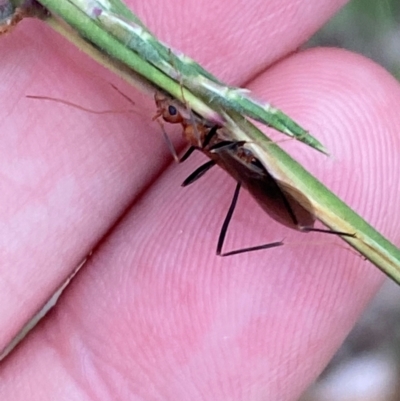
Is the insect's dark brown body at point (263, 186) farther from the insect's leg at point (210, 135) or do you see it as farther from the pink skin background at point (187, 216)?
the pink skin background at point (187, 216)

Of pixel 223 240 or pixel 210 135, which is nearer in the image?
pixel 210 135

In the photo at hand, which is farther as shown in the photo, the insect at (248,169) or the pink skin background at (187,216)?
the pink skin background at (187,216)

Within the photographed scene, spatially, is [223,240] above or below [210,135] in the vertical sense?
below

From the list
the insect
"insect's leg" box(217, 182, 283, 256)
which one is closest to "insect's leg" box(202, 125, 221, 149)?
the insect

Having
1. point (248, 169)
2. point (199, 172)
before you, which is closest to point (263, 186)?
point (248, 169)

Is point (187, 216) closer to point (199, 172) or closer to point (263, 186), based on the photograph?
point (199, 172)

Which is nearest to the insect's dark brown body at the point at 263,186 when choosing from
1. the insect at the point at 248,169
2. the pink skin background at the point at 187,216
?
the insect at the point at 248,169
